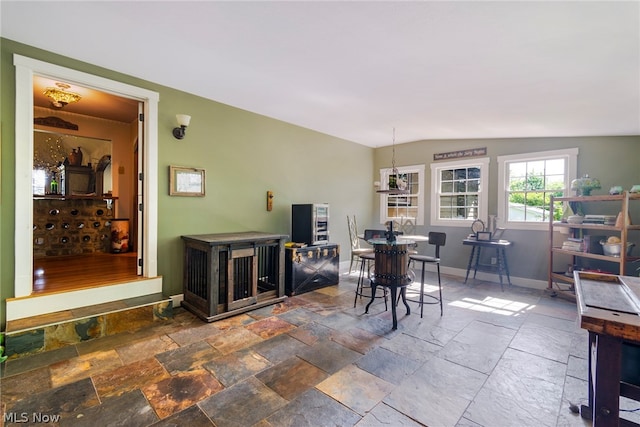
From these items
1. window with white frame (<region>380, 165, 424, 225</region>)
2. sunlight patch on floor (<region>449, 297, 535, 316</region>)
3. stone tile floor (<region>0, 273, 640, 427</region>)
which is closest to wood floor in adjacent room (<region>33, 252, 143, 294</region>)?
stone tile floor (<region>0, 273, 640, 427</region>)

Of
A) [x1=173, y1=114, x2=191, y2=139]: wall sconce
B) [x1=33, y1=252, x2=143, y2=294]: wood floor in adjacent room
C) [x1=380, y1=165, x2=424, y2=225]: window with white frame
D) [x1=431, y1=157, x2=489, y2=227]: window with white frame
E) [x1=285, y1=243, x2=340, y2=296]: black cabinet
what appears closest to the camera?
[x1=33, y1=252, x2=143, y2=294]: wood floor in adjacent room

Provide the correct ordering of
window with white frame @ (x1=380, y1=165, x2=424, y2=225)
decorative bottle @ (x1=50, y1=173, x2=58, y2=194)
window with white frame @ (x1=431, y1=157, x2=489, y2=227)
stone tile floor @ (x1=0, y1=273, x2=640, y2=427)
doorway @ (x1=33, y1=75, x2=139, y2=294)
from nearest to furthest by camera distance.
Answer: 1. stone tile floor @ (x1=0, y1=273, x2=640, y2=427)
2. doorway @ (x1=33, y1=75, x2=139, y2=294)
3. decorative bottle @ (x1=50, y1=173, x2=58, y2=194)
4. window with white frame @ (x1=431, y1=157, x2=489, y2=227)
5. window with white frame @ (x1=380, y1=165, x2=424, y2=225)

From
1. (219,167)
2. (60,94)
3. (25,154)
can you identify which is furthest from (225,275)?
(60,94)

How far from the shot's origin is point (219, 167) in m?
4.01

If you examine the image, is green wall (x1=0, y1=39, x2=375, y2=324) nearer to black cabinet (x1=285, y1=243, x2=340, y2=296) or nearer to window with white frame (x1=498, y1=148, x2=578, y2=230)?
black cabinet (x1=285, y1=243, x2=340, y2=296)

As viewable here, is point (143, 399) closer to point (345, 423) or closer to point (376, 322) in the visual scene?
point (345, 423)

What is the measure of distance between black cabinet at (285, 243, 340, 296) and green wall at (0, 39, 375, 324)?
78 cm

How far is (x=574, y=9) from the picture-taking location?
1.73 metres

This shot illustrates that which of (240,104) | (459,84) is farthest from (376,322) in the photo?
(240,104)

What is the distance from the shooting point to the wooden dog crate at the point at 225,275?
10.4 feet

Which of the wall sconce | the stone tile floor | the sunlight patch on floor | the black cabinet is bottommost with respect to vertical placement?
the stone tile floor

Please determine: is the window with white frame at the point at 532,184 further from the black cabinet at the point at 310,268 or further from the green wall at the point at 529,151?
the black cabinet at the point at 310,268

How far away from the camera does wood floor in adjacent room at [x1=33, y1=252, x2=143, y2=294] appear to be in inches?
120

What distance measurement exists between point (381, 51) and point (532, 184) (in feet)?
13.0
